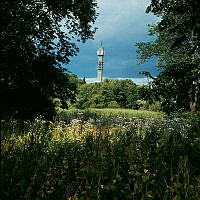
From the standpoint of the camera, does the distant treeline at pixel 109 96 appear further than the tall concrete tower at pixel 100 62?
No

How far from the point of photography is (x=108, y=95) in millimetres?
48438

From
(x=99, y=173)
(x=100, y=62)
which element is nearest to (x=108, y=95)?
(x=99, y=173)

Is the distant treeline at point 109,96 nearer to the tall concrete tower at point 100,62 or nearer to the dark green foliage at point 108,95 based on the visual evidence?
the dark green foliage at point 108,95

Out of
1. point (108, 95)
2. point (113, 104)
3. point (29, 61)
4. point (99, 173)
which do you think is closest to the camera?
point (99, 173)

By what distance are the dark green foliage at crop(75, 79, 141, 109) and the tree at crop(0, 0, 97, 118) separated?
3629 centimetres

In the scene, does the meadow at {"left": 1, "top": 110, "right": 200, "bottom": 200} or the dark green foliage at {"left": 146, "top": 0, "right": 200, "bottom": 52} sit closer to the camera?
the meadow at {"left": 1, "top": 110, "right": 200, "bottom": 200}

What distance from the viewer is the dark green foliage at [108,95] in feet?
153

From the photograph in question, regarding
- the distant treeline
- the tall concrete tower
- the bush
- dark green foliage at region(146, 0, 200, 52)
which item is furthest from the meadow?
the tall concrete tower

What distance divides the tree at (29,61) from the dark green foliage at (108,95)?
36293 millimetres

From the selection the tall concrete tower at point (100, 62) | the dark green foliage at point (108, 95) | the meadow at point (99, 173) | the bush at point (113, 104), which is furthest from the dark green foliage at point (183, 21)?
the tall concrete tower at point (100, 62)

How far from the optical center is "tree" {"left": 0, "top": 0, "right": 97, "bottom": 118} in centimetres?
727

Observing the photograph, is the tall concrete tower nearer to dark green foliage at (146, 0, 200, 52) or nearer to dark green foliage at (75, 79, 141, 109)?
dark green foliage at (75, 79, 141, 109)

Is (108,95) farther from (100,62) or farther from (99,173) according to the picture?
(100,62)

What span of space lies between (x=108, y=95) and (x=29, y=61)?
4034 cm
